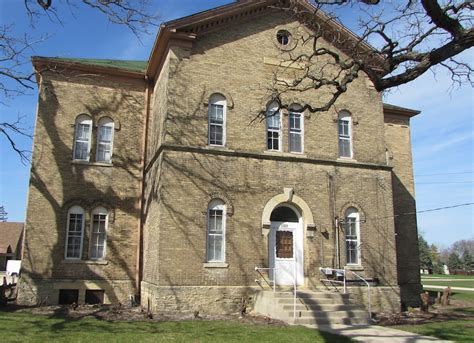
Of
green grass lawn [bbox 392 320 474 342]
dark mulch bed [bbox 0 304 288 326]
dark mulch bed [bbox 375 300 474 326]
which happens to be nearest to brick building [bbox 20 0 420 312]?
dark mulch bed [bbox 0 304 288 326]

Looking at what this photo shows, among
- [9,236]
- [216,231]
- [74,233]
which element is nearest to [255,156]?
[216,231]

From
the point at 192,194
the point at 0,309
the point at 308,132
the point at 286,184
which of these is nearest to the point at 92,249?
the point at 0,309

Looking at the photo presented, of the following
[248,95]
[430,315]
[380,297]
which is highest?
[248,95]

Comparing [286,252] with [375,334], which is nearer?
[375,334]

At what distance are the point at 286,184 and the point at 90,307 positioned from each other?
8.67m

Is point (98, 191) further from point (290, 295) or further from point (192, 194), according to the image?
point (290, 295)

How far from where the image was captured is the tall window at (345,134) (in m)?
19.8

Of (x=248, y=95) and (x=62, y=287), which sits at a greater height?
(x=248, y=95)

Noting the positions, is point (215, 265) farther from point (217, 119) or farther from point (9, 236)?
point (9, 236)

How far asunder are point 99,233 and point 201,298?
5.92 meters

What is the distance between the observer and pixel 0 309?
16.9m

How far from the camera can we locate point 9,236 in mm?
54438

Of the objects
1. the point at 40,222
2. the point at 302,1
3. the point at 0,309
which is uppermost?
the point at 302,1

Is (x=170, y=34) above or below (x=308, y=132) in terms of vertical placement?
above
